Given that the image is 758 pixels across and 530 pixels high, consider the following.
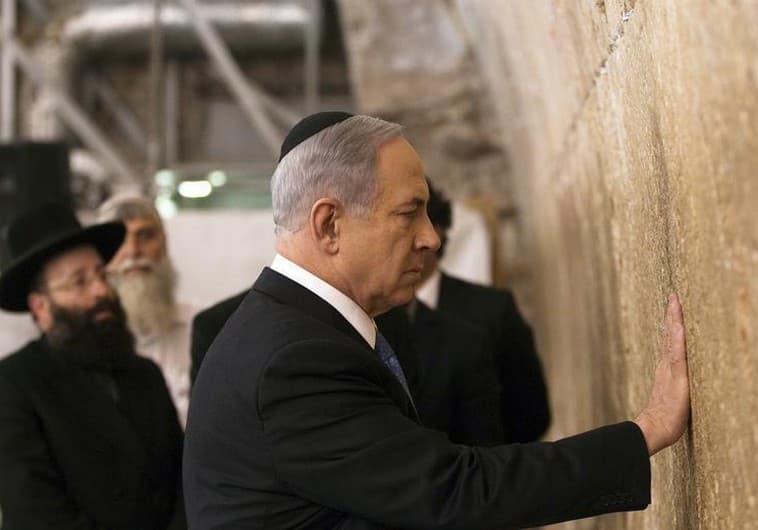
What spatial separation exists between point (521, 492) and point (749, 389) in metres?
0.37

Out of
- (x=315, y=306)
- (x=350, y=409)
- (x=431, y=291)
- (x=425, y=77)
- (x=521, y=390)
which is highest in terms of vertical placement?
(x=425, y=77)

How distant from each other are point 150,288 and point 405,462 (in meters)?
2.98

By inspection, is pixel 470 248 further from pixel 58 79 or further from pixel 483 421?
pixel 58 79

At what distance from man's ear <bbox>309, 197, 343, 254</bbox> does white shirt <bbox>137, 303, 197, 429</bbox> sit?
8.43 feet

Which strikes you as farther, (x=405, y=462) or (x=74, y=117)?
(x=74, y=117)

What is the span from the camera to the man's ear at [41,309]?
3.49 metres

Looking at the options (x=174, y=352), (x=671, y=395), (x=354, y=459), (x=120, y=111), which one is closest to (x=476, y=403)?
(x=671, y=395)

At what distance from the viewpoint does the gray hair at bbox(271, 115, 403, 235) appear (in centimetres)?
191

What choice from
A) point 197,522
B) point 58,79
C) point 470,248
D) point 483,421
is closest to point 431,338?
point 483,421

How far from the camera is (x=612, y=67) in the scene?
100.0 inches

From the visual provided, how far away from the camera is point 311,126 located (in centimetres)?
198

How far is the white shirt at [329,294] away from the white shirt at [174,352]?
249 cm

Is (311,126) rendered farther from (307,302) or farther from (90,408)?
(90,408)

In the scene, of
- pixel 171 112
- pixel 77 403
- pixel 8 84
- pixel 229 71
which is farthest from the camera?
pixel 171 112
